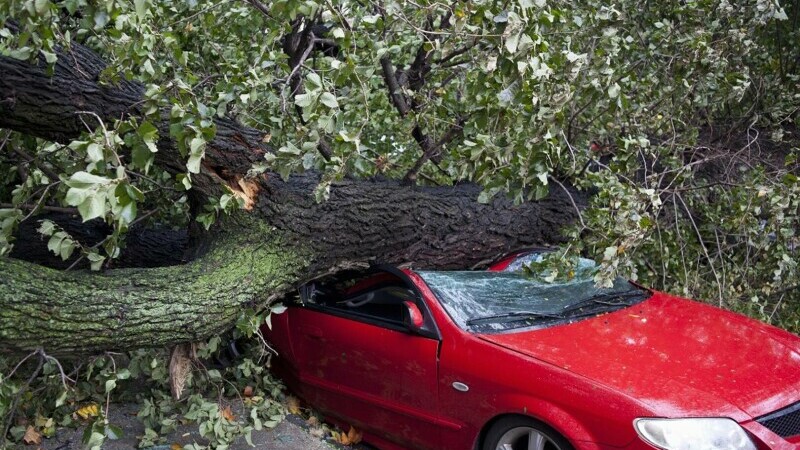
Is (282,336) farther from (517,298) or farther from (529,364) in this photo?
(529,364)

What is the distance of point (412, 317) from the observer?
171 inches

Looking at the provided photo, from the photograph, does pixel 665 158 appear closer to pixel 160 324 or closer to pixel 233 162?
pixel 233 162

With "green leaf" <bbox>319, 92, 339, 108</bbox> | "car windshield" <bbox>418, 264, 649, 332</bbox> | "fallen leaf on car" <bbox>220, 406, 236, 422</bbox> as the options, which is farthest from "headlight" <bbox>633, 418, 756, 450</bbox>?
"fallen leaf on car" <bbox>220, 406, 236, 422</bbox>

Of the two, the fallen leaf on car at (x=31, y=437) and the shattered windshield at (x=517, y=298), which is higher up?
the shattered windshield at (x=517, y=298)

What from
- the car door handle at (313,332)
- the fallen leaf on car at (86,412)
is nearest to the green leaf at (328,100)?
the car door handle at (313,332)

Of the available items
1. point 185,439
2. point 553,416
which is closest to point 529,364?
point 553,416

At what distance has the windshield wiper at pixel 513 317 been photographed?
4.31 meters

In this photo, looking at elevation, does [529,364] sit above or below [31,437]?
above

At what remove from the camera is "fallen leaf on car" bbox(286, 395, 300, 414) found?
17.4 ft

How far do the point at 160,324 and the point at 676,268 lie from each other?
4.30m

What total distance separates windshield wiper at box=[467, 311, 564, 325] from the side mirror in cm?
29

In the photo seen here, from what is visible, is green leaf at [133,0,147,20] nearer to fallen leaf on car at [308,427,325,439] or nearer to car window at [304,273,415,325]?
car window at [304,273,415,325]

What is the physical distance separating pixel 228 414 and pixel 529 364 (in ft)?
7.27

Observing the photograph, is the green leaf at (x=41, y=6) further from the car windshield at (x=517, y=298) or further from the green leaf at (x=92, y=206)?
the car windshield at (x=517, y=298)
